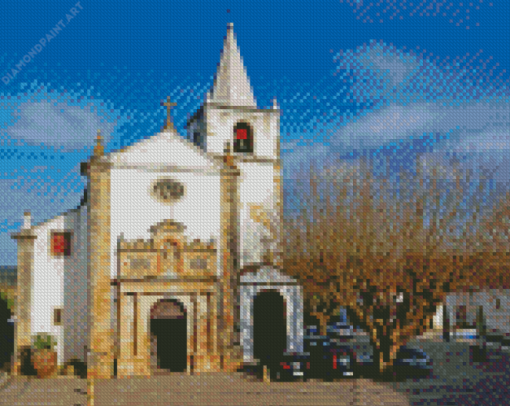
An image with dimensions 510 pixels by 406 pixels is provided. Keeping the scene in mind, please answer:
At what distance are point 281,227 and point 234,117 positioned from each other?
7.78 m

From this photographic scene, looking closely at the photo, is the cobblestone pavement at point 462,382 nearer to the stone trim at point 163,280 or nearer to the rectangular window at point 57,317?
the stone trim at point 163,280

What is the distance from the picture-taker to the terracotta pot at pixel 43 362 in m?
29.6

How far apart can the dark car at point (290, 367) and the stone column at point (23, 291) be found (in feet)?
38.5

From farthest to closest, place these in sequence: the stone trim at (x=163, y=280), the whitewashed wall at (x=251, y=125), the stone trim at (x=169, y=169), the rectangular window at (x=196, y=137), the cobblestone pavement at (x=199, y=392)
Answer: the rectangular window at (x=196, y=137) < the whitewashed wall at (x=251, y=125) < the stone trim at (x=169, y=169) < the stone trim at (x=163, y=280) < the cobblestone pavement at (x=199, y=392)

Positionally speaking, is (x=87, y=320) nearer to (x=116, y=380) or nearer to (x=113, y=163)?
(x=116, y=380)

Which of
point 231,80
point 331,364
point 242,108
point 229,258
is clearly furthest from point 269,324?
point 231,80

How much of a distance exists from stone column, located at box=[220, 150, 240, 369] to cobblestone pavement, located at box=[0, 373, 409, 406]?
7.63 ft

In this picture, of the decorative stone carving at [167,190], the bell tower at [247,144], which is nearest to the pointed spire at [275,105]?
the bell tower at [247,144]

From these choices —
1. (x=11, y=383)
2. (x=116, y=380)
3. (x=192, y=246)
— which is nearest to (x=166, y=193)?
(x=192, y=246)

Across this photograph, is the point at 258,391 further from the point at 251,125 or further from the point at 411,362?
the point at 251,125

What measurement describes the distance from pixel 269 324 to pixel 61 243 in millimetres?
10909

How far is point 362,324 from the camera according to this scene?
26.5m

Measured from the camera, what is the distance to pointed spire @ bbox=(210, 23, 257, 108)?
117 ft

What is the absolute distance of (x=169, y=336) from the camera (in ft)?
102
